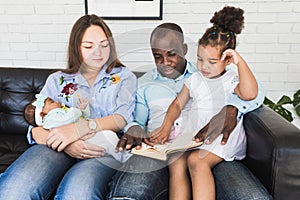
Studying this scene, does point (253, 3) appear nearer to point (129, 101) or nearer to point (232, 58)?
point (232, 58)

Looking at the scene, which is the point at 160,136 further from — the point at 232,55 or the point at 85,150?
the point at 232,55

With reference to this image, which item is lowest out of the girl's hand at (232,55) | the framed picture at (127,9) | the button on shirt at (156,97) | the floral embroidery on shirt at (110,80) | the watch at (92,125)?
the watch at (92,125)

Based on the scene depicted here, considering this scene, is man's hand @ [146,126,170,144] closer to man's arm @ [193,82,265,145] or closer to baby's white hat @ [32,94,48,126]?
man's arm @ [193,82,265,145]

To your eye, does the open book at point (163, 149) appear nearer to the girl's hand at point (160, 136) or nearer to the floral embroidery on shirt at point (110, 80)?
the girl's hand at point (160, 136)

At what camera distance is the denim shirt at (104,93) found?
139 cm

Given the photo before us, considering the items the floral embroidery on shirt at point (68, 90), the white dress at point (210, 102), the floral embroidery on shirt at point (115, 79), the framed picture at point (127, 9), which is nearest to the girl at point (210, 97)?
the white dress at point (210, 102)

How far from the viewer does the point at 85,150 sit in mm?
1263

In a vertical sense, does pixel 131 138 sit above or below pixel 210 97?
below

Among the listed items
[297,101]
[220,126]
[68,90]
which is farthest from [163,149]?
[297,101]

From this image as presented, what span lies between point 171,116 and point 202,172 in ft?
0.91

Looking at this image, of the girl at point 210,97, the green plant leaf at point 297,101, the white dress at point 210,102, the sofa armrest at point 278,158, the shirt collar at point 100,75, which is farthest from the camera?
the green plant leaf at point 297,101

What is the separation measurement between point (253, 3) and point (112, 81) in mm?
1010

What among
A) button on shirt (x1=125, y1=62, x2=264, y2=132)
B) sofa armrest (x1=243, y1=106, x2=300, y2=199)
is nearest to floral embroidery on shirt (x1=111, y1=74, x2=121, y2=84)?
button on shirt (x1=125, y1=62, x2=264, y2=132)

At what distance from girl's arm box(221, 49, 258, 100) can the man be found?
60 mm
